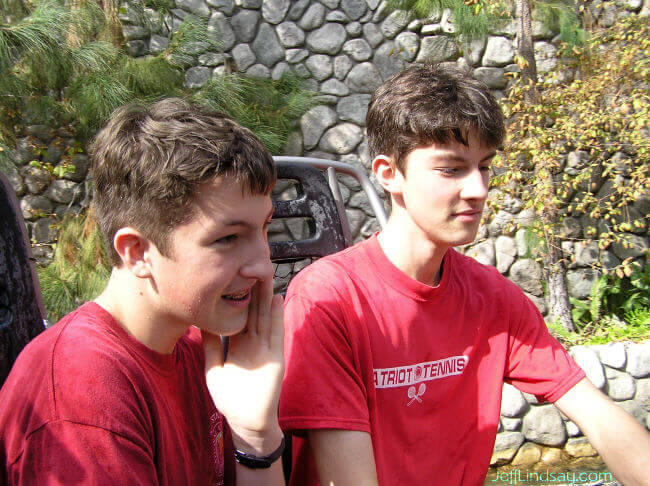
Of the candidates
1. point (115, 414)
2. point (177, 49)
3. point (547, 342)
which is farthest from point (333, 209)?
point (177, 49)

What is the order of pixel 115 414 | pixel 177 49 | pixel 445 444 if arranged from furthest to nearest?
pixel 177 49, pixel 445 444, pixel 115 414

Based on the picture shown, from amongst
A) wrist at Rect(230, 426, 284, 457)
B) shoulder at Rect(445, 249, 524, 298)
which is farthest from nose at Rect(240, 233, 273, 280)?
shoulder at Rect(445, 249, 524, 298)

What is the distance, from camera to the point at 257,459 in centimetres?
111

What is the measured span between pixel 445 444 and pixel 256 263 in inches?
26.3

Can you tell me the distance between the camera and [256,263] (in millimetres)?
1082

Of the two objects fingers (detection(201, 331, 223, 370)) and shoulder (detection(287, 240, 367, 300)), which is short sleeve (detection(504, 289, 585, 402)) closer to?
shoulder (detection(287, 240, 367, 300))

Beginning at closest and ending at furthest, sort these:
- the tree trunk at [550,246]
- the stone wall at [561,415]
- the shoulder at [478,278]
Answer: the shoulder at [478,278]
the stone wall at [561,415]
the tree trunk at [550,246]

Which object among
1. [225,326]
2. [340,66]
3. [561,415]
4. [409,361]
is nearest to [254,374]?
[225,326]

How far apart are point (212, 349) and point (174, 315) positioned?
133 millimetres

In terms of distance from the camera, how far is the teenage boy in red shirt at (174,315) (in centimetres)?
91

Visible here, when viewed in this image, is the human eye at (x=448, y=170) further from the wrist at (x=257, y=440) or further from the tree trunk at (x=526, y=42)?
the tree trunk at (x=526, y=42)

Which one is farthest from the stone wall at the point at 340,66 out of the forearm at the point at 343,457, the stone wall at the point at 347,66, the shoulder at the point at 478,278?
the forearm at the point at 343,457

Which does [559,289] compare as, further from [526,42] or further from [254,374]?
[254,374]

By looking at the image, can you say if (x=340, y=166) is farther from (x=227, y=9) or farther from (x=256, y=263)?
(x=227, y=9)
